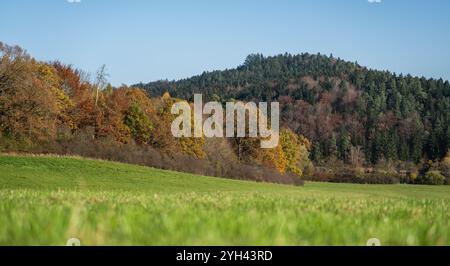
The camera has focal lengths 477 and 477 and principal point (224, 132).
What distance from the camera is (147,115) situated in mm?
87375

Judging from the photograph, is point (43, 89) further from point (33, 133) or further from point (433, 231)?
point (433, 231)

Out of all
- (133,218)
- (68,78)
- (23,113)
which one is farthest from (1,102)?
(133,218)

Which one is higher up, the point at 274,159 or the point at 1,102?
the point at 1,102

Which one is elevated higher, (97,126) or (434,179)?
(97,126)

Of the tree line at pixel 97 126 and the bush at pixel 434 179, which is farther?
the bush at pixel 434 179

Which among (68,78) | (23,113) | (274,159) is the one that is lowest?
(274,159)

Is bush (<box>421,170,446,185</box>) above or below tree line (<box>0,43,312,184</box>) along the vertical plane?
below

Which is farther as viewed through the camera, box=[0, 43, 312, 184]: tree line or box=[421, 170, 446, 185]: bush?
box=[421, 170, 446, 185]: bush

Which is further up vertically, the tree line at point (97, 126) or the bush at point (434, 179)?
the tree line at point (97, 126)

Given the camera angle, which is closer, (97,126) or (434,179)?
(97,126)

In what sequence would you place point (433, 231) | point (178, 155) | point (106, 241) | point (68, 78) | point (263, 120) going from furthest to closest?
point (263, 120)
point (68, 78)
point (178, 155)
point (433, 231)
point (106, 241)

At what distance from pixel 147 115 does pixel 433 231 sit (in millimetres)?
84481
